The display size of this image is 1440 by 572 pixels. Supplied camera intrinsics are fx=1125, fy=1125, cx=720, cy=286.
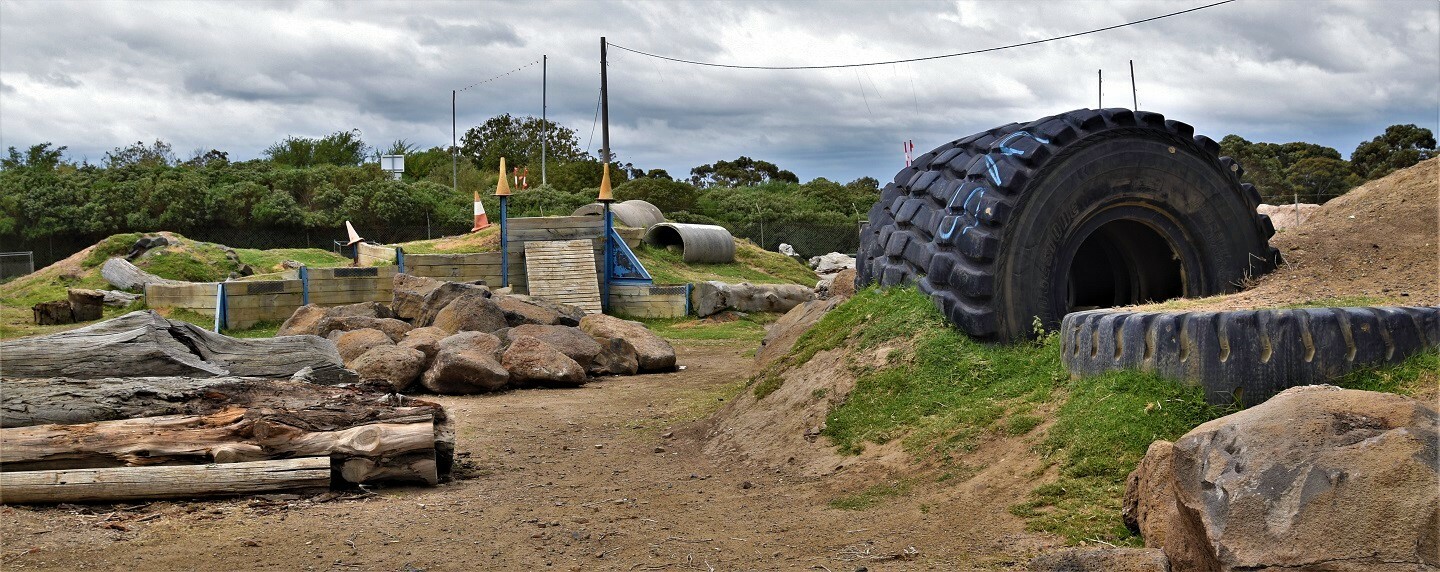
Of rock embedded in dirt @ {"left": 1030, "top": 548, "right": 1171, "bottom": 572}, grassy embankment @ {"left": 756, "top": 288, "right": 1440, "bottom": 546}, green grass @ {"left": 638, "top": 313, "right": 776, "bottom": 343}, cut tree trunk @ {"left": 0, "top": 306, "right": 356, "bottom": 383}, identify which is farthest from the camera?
green grass @ {"left": 638, "top": 313, "right": 776, "bottom": 343}

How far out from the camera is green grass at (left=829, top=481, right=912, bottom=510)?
5418 millimetres

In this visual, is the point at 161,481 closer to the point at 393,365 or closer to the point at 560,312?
the point at 393,365

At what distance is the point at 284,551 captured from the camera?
5090mm

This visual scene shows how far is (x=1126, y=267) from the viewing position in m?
7.33

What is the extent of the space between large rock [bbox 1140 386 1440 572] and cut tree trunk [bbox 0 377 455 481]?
4.50 m

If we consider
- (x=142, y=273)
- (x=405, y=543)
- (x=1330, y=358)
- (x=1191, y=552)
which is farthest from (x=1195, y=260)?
(x=142, y=273)

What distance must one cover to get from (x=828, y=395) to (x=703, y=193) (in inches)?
1493

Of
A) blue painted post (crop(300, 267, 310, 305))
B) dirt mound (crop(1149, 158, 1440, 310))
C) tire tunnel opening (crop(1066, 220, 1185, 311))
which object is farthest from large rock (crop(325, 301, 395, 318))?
dirt mound (crop(1149, 158, 1440, 310))

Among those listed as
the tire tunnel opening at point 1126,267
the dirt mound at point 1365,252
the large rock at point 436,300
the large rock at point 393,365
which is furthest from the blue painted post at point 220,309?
the dirt mound at point 1365,252

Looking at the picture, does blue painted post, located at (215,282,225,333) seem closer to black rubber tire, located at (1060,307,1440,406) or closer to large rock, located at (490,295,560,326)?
large rock, located at (490,295,560,326)

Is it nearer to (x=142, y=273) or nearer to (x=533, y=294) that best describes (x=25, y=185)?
(x=142, y=273)

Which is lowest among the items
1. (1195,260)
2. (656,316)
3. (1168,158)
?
(656,316)

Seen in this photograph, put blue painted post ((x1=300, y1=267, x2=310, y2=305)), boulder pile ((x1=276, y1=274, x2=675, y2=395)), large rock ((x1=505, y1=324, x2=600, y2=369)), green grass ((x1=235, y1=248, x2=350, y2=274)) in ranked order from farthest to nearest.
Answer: green grass ((x1=235, y1=248, x2=350, y2=274)) < blue painted post ((x1=300, y1=267, x2=310, y2=305)) < large rock ((x1=505, y1=324, x2=600, y2=369)) < boulder pile ((x1=276, y1=274, x2=675, y2=395))

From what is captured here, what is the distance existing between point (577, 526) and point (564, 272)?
18.0 m
